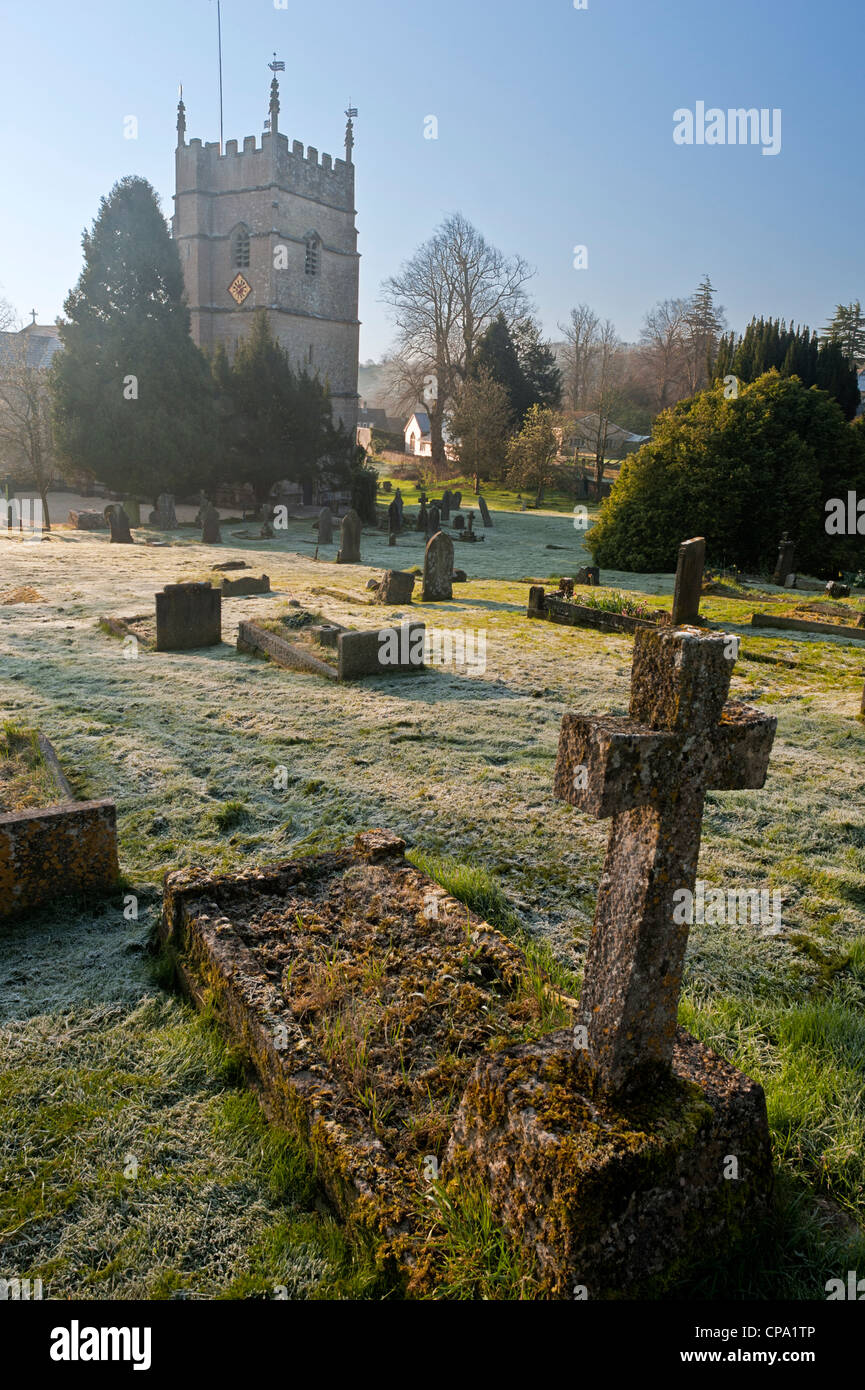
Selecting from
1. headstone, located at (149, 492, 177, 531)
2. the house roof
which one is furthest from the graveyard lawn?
the house roof

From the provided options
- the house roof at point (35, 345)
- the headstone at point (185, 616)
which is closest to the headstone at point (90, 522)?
the headstone at point (185, 616)

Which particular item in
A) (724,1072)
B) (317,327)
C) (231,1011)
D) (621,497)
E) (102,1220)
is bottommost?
(102,1220)

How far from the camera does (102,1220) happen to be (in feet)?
8.56

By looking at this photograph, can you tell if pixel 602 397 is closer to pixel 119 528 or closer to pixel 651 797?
pixel 119 528

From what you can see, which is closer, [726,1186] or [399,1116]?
[726,1186]

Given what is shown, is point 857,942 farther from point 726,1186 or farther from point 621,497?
point 621,497

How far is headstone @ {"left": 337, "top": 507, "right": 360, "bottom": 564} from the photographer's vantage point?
19.7 metres

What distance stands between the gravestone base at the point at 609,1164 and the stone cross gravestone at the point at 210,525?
22.1 m

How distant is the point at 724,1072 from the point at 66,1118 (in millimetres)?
2225

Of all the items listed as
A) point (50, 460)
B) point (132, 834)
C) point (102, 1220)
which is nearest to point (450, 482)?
point (50, 460)

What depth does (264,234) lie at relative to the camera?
3719 cm

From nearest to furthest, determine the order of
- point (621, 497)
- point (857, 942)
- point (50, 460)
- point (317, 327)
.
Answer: point (857, 942)
point (621, 497)
point (50, 460)
point (317, 327)

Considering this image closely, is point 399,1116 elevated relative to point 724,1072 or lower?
lower

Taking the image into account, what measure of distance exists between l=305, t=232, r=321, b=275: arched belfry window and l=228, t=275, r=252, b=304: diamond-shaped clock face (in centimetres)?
313
